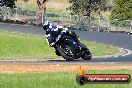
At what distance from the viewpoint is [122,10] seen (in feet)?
232

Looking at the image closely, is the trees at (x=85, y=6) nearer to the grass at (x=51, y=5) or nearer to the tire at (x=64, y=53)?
the grass at (x=51, y=5)

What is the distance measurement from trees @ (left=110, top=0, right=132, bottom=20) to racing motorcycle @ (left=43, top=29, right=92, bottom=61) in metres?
49.2

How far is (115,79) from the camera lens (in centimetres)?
617

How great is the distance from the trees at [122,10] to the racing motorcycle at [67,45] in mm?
49162

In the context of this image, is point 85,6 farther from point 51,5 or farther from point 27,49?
point 51,5

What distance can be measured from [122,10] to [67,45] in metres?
51.4

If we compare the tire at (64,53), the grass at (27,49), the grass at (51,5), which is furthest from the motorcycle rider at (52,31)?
the grass at (51,5)

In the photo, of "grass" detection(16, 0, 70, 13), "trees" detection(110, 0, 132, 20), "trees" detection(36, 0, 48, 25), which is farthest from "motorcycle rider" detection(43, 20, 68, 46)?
"grass" detection(16, 0, 70, 13)

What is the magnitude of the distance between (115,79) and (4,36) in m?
25.4

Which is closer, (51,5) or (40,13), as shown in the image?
(40,13)

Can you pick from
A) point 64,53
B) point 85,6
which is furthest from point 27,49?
point 85,6

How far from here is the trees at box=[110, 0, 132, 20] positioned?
229 feet

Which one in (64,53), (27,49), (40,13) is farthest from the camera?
(40,13)

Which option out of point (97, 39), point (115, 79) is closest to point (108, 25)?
point (97, 39)
